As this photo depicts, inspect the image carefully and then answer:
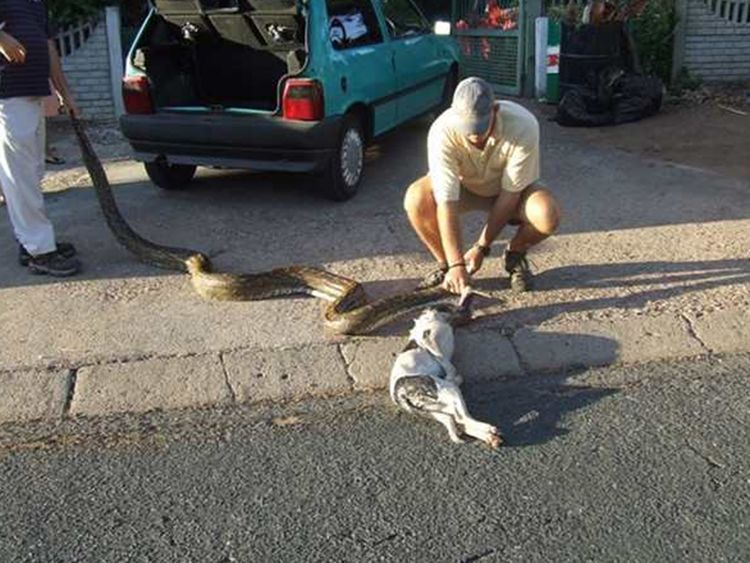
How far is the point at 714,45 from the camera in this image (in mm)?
11375

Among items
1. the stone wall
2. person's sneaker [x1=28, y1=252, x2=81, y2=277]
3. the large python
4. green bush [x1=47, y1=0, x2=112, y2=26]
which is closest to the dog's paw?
the large python

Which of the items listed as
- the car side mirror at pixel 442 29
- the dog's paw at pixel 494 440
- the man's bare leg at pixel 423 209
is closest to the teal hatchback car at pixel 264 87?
the car side mirror at pixel 442 29

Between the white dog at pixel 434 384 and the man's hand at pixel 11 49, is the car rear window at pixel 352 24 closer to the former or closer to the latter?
the man's hand at pixel 11 49

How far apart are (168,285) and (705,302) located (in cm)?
317

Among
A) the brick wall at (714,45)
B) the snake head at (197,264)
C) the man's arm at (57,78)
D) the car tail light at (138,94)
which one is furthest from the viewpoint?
the brick wall at (714,45)

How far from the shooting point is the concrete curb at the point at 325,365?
4.04 meters

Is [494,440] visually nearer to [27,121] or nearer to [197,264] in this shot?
[197,264]

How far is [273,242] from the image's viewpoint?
6.08 m

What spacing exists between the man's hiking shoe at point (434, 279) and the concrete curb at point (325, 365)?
0.50 m

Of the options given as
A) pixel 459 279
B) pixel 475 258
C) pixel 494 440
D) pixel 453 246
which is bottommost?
Result: pixel 494 440

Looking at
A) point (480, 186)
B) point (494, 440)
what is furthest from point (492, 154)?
point (494, 440)

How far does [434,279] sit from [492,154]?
0.86 metres

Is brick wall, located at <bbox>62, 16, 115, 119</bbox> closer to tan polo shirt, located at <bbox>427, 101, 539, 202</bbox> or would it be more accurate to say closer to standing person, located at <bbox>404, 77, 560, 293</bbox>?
standing person, located at <bbox>404, 77, 560, 293</bbox>

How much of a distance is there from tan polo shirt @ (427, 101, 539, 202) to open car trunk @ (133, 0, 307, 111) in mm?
2220
